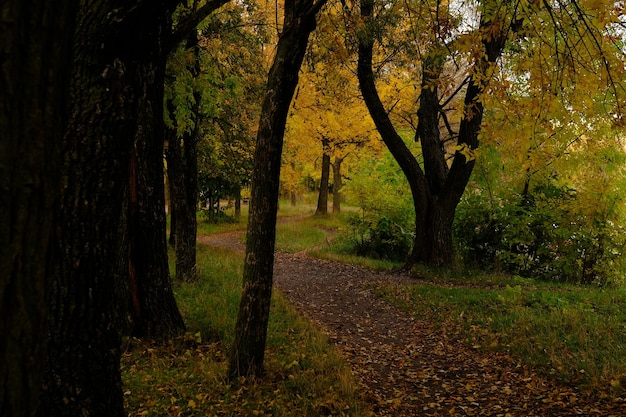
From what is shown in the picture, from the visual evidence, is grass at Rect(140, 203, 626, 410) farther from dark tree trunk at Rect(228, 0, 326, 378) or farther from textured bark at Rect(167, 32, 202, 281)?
textured bark at Rect(167, 32, 202, 281)

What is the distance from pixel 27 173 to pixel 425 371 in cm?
588

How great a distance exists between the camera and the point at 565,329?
6.89 m

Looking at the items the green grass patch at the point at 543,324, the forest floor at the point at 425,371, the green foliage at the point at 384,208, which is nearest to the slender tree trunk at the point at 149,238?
the forest floor at the point at 425,371

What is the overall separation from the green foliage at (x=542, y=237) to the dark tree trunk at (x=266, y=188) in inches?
381

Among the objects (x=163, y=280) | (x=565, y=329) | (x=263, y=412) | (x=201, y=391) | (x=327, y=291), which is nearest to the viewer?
(x=263, y=412)

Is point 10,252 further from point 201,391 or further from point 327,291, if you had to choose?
point 327,291

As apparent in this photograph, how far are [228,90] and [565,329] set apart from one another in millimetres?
8759

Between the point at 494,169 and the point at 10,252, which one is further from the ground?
the point at 494,169

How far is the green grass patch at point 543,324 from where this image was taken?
18.5 feet

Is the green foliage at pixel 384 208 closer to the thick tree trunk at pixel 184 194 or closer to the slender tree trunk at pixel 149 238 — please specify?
the thick tree trunk at pixel 184 194

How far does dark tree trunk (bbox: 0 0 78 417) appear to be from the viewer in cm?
135

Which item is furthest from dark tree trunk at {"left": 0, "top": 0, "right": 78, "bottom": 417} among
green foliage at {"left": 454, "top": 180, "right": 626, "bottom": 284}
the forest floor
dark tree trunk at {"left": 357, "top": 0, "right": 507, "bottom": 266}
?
green foliage at {"left": 454, "top": 180, "right": 626, "bottom": 284}

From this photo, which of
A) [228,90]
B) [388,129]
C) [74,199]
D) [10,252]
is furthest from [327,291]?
[10,252]

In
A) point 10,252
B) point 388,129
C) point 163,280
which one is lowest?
point 163,280
